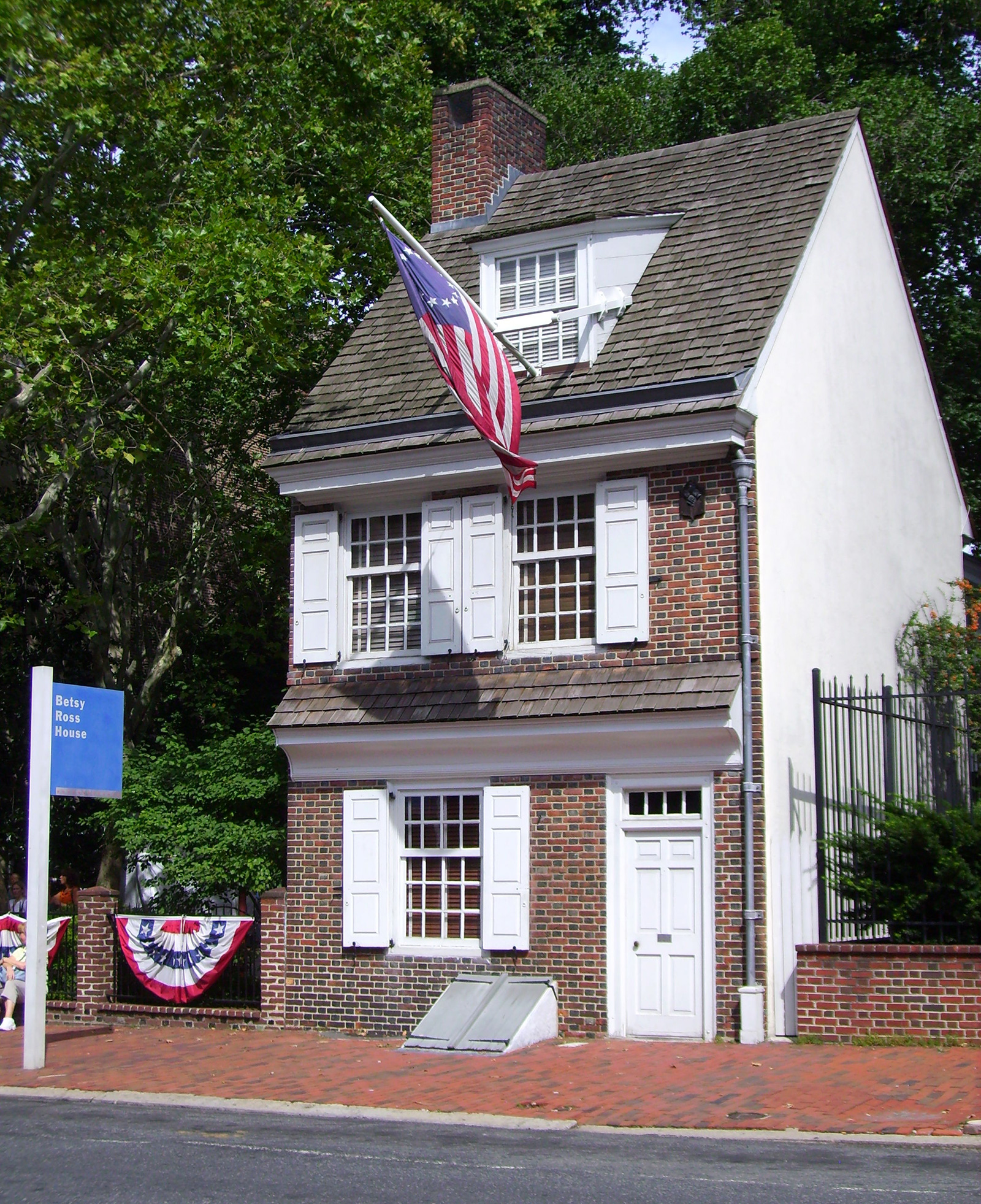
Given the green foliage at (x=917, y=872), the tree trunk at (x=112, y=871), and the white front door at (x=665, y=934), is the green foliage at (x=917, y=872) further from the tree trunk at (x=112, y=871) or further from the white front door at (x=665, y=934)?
the tree trunk at (x=112, y=871)

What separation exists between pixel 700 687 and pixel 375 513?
460cm

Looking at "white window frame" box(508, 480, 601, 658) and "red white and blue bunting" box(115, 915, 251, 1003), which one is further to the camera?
"red white and blue bunting" box(115, 915, 251, 1003)

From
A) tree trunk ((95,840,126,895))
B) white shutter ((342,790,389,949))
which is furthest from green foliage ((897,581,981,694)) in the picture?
tree trunk ((95,840,126,895))

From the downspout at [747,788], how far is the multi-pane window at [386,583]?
3682 mm

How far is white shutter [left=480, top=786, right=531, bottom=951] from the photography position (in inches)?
606

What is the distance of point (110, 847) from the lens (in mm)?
22156

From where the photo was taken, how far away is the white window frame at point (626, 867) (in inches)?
571

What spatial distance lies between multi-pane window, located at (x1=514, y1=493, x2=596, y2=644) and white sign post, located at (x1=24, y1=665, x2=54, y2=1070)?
4.95m

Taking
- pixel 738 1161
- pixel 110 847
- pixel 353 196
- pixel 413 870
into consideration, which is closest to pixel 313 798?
pixel 413 870

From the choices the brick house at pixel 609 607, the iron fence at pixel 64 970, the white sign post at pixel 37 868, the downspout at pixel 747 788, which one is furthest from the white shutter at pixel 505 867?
the iron fence at pixel 64 970

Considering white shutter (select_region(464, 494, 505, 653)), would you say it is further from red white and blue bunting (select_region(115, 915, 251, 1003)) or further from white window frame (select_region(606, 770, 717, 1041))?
red white and blue bunting (select_region(115, 915, 251, 1003))

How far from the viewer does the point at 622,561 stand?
1543cm

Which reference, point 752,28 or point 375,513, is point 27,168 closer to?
point 375,513

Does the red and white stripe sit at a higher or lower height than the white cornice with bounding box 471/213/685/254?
lower
